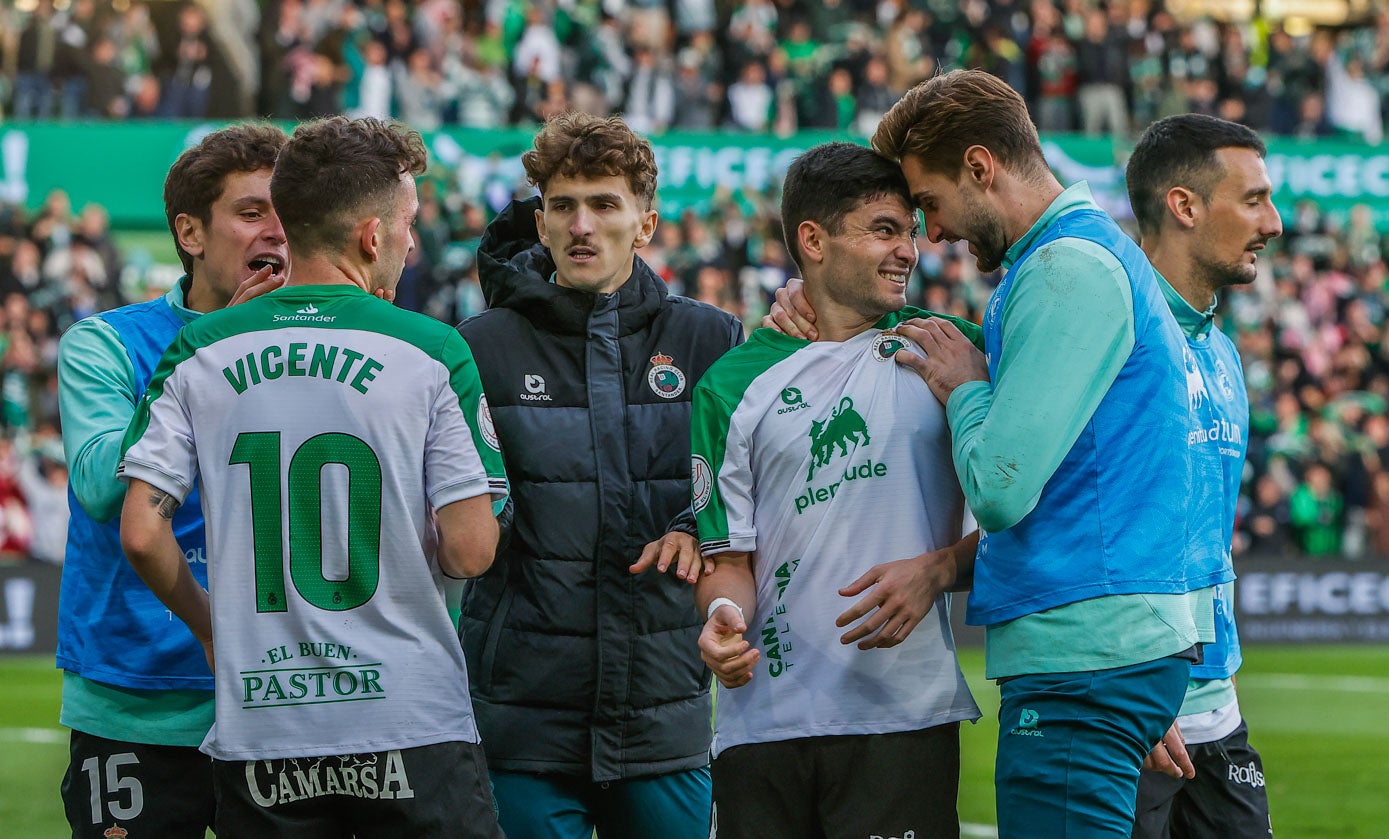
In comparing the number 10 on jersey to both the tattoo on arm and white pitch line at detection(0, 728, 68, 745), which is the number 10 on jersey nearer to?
the tattoo on arm

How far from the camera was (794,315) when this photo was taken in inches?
163

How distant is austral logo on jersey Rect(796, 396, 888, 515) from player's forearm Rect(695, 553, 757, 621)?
0.20 meters

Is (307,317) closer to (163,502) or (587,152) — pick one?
(163,502)

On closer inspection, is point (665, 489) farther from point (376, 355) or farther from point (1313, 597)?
point (1313, 597)

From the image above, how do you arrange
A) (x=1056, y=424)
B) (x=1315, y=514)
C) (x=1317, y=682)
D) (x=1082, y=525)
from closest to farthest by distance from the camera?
(x=1056, y=424), (x=1082, y=525), (x=1317, y=682), (x=1315, y=514)

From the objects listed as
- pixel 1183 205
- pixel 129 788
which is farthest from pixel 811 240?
pixel 129 788

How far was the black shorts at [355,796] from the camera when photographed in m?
3.44

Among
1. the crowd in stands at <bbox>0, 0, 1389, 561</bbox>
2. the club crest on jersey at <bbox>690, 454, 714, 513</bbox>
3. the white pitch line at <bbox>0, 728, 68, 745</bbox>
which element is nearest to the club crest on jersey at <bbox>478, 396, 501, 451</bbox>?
the club crest on jersey at <bbox>690, 454, 714, 513</bbox>

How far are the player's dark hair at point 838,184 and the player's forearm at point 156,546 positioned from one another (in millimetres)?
1676

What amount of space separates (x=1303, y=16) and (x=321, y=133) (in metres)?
33.8

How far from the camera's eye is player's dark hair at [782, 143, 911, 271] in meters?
3.98

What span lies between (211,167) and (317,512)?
4.12 ft

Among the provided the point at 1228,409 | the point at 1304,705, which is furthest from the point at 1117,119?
the point at 1228,409

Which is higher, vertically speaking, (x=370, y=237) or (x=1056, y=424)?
(x=370, y=237)
